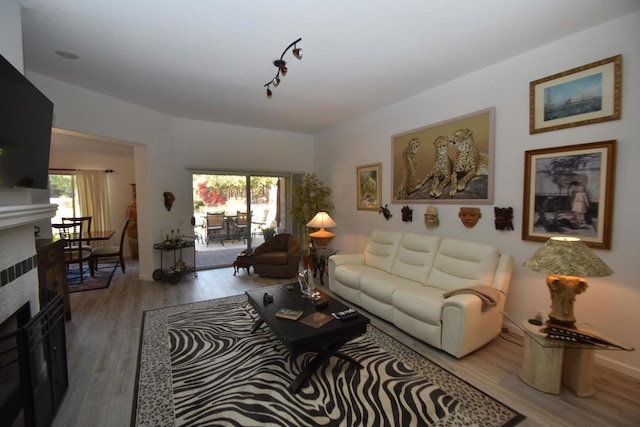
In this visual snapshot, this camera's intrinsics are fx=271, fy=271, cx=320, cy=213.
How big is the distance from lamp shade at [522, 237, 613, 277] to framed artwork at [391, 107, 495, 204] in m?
1.09

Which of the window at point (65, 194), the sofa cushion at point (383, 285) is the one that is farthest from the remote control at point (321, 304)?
the window at point (65, 194)

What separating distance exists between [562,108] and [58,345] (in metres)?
4.55

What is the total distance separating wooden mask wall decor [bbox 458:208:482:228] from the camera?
3.12 meters

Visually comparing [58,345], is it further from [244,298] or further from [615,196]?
[615,196]

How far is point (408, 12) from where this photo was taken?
6.83 feet

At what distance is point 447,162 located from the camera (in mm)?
3414

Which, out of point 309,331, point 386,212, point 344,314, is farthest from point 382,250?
point 309,331

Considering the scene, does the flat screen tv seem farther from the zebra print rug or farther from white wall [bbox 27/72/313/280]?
white wall [bbox 27/72/313/280]

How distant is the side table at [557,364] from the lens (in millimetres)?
1930

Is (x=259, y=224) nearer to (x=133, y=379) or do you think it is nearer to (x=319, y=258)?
(x=319, y=258)

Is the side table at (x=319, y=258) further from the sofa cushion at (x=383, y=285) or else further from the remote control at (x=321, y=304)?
the remote control at (x=321, y=304)

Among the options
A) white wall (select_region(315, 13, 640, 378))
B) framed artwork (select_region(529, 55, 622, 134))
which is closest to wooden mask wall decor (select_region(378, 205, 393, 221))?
white wall (select_region(315, 13, 640, 378))

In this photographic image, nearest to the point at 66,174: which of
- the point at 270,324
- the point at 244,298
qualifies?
the point at 244,298

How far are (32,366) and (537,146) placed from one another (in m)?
4.15
